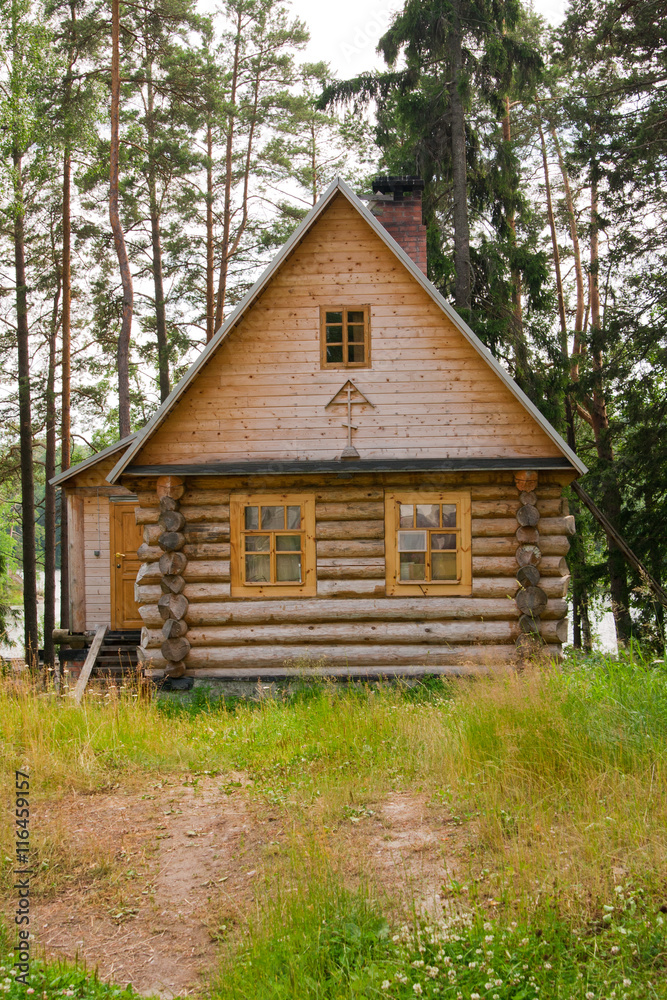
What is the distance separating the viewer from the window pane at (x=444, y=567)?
1111cm

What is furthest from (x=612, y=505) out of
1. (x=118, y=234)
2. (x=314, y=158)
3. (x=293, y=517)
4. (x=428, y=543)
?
(x=314, y=158)

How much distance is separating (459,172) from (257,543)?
11.4 meters

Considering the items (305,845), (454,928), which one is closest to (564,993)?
(454,928)

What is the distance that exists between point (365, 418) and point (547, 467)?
2620 millimetres

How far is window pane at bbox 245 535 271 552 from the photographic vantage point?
36.9 ft

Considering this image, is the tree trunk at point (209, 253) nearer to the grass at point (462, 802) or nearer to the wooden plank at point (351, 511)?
the wooden plank at point (351, 511)

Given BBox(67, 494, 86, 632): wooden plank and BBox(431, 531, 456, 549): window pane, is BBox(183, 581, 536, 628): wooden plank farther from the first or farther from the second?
BBox(67, 494, 86, 632): wooden plank

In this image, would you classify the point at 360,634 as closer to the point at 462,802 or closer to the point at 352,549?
the point at 352,549

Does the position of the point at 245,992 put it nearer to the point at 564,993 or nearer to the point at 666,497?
the point at 564,993

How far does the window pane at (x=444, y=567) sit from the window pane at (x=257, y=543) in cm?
239

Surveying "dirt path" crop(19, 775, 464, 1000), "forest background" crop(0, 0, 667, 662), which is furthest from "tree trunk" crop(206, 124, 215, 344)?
"dirt path" crop(19, 775, 464, 1000)

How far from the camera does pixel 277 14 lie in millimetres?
24000

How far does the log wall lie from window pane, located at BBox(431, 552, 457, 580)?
0.98 feet

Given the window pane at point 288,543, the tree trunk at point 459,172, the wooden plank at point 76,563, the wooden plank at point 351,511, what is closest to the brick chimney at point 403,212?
the wooden plank at point 351,511
